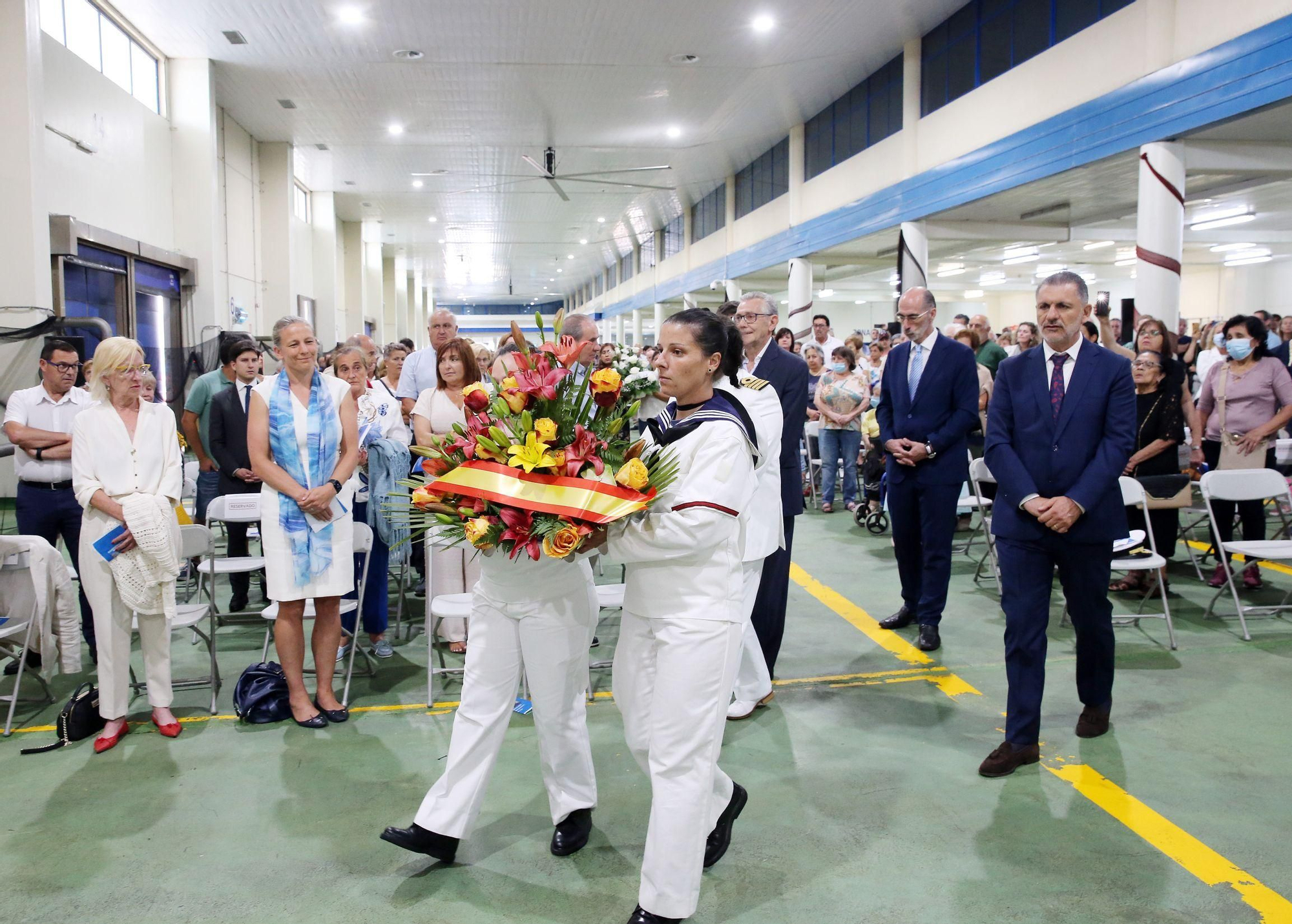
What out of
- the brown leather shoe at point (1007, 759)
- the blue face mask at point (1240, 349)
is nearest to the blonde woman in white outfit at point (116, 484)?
the brown leather shoe at point (1007, 759)

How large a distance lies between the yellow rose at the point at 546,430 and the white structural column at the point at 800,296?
1470 cm

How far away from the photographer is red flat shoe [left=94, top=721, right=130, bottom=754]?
3.52 meters

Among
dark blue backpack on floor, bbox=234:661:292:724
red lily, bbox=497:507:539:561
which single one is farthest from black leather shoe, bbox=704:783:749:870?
dark blue backpack on floor, bbox=234:661:292:724

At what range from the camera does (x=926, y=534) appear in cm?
468

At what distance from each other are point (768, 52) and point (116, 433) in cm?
1094

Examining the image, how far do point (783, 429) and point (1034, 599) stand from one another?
1.20 meters

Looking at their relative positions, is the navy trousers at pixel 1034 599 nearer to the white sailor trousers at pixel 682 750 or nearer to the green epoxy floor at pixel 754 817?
the green epoxy floor at pixel 754 817

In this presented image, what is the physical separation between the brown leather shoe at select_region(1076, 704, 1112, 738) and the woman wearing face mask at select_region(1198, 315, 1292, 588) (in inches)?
113

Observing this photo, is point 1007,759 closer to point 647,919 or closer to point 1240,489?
point 647,919

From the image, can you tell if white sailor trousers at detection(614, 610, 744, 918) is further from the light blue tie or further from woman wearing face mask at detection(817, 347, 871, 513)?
woman wearing face mask at detection(817, 347, 871, 513)

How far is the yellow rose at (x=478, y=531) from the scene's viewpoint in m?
2.22

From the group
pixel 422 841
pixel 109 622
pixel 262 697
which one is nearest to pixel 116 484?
pixel 109 622

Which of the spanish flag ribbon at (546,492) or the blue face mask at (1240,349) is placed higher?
the blue face mask at (1240,349)

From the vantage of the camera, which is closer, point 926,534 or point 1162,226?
point 926,534
